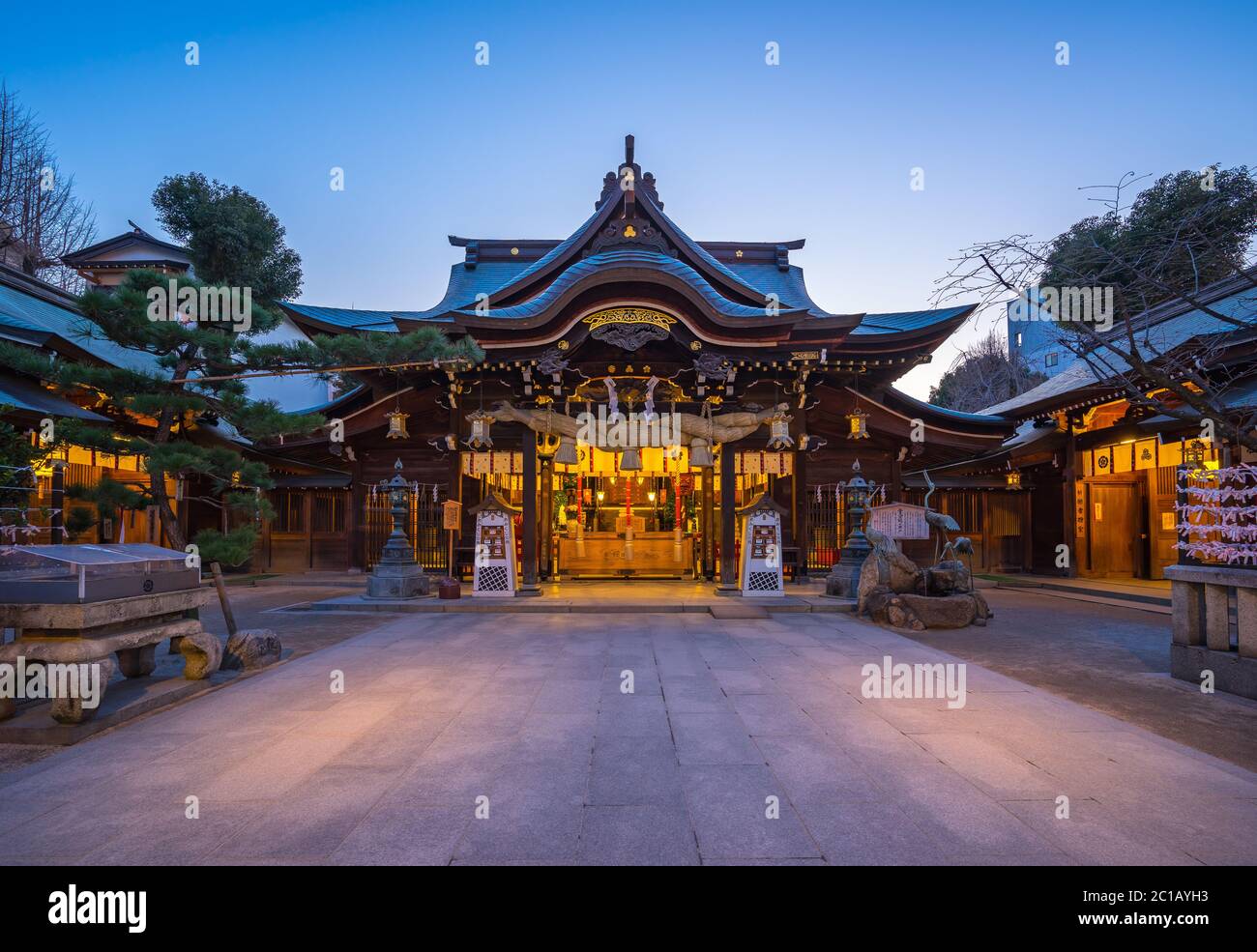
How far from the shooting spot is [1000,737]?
14.9 feet

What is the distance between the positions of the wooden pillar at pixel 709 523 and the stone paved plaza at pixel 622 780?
8.12 metres

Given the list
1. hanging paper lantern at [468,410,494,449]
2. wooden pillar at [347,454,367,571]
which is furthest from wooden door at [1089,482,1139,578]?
Result: wooden pillar at [347,454,367,571]

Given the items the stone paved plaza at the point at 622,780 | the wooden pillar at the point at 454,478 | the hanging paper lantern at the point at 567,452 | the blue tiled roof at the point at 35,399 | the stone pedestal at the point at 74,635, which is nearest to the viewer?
the stone paved plaza at the point at 622,780

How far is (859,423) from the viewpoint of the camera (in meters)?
14.4

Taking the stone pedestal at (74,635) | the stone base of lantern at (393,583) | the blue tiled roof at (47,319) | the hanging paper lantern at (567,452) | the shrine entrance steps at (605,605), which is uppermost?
the blue tiled roof at (47,319)

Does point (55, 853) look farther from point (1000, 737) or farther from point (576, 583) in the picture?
point (576, 583)

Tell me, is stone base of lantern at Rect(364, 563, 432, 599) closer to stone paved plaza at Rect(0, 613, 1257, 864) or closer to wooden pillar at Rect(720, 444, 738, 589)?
stone paved plaza at Rect(0, 613, 1257, 864)

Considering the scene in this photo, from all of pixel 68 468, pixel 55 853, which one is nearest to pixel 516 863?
pixel 55 853

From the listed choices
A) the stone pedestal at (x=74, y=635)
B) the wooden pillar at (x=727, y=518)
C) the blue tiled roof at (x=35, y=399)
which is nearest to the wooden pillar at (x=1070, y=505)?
the wooden pillar at (x=727, y=518)

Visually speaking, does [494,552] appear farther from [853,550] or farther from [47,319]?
[47,319]

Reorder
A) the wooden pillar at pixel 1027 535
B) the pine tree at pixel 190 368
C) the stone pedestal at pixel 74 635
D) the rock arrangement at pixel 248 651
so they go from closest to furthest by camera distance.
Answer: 1. the stone pedestal at pixel 74 635
2. the pine tree at pixel 190 368
3. the rock arrangement at pixel 248 651
4. the wooden pillar at pixel 1027 535

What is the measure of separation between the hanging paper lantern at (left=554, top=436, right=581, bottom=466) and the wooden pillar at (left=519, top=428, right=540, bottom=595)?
579mm

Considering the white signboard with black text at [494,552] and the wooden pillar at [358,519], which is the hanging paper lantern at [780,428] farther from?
the wooden pillar at [358,519]

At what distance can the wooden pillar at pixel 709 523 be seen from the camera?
47.3 ft
